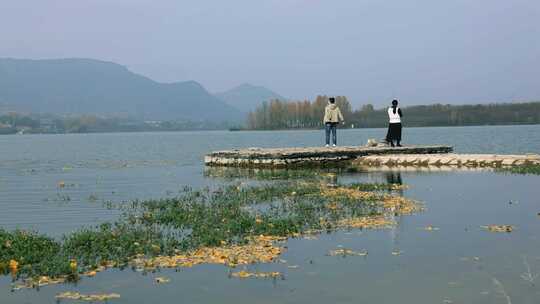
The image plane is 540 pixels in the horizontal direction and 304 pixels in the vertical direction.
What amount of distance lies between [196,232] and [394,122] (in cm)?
2895

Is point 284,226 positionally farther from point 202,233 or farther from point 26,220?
point 26,220

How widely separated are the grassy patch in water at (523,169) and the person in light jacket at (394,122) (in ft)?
28.4

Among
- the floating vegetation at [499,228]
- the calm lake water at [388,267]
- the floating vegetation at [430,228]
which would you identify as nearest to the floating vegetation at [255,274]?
Result: the calm lake water at [388,267]

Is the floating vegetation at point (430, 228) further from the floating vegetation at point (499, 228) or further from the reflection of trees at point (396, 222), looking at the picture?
the floating vegetation at point (499, 228)

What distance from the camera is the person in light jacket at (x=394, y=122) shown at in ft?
133

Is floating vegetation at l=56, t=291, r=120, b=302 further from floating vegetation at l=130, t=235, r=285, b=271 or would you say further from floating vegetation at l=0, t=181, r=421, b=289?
floating vegetation at l=130, t=235, r=285, b=271

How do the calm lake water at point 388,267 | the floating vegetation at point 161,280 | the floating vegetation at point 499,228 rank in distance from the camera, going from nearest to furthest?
the calm lake water at point 388,267 → the floating vegetation at point 161,280 → the floating vegetation at point 499,228

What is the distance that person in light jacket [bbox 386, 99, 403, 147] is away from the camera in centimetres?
4069

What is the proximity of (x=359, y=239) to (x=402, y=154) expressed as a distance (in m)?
30.3

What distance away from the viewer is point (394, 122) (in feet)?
137

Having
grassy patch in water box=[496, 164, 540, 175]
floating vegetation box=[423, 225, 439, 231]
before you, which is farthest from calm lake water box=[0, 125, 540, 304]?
grassy patch in water box=[496, 164, 540, 175]

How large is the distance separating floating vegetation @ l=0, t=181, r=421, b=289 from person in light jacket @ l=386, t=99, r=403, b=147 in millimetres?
17705

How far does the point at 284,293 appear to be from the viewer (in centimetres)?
982

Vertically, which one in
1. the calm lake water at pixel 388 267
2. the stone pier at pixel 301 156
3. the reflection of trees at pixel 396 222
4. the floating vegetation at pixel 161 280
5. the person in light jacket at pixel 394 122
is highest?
the person in light jacket at pixel 394 122
